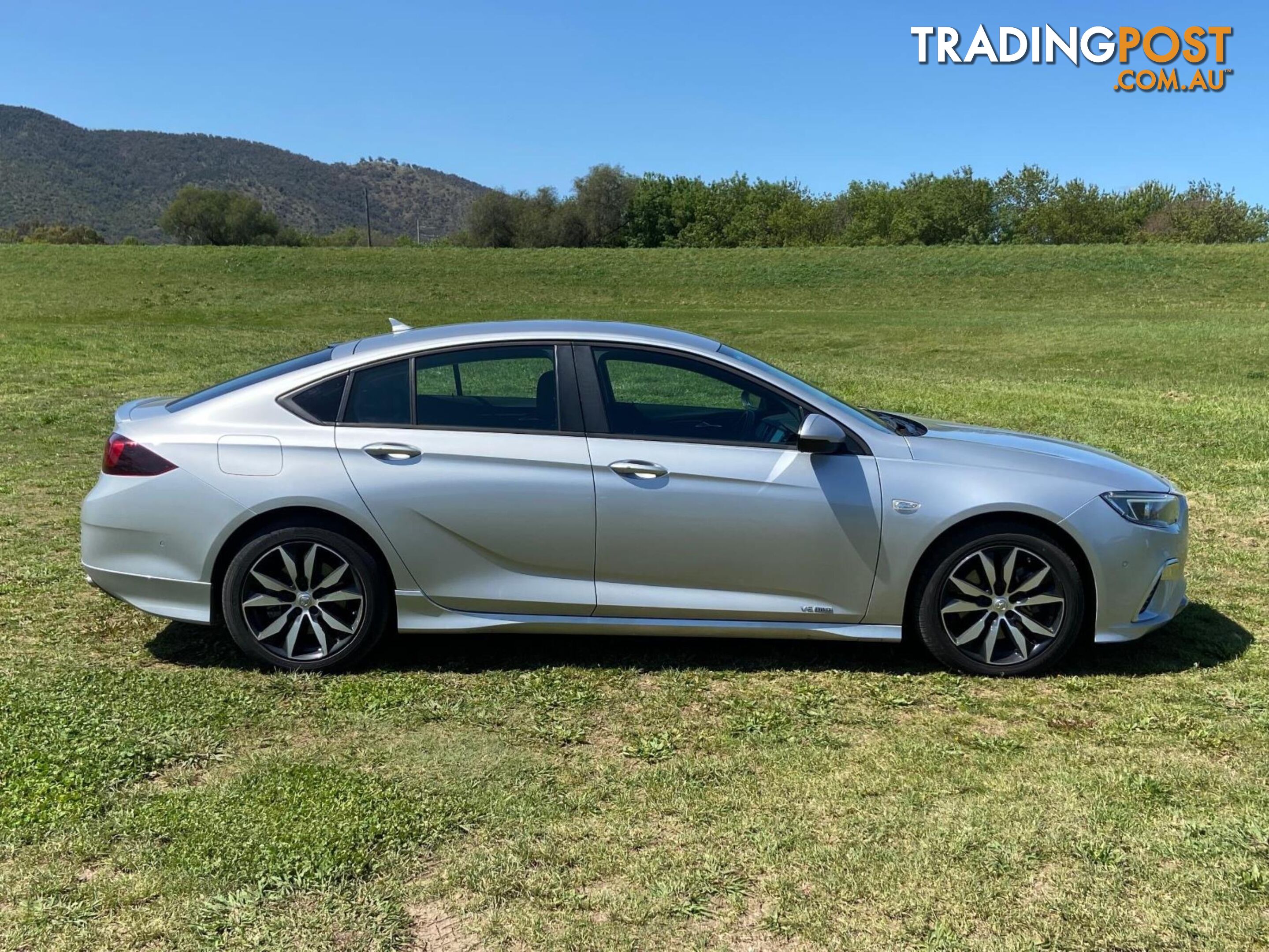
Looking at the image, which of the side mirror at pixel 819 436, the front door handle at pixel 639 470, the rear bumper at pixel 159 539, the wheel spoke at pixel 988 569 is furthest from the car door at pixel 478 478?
the wheel spoke at pixel 988 569

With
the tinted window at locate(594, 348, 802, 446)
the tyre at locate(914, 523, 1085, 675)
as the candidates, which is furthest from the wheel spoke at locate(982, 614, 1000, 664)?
the tinted window at locate(594, 348, 802, 446)

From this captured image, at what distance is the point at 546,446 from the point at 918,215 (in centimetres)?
8219

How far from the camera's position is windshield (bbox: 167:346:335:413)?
15.9ft

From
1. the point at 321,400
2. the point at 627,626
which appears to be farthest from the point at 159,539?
the point at 627,626

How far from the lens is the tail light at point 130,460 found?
15.3 feet

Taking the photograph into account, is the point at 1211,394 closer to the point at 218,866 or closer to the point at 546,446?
the point at 546,446

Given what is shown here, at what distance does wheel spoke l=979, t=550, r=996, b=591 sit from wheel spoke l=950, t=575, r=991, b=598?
35 mm

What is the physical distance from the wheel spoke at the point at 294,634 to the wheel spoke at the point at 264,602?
7cm

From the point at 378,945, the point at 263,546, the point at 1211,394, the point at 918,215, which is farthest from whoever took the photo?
the point at 918,215

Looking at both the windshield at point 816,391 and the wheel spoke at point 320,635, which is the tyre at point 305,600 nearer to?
the wheel spoke at point 320,635

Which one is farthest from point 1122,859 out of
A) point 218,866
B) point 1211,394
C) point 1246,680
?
point 1211,394

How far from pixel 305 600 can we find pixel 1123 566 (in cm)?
352

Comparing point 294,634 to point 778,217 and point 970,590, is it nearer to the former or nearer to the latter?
point 970,590

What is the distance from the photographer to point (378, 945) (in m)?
2.78
